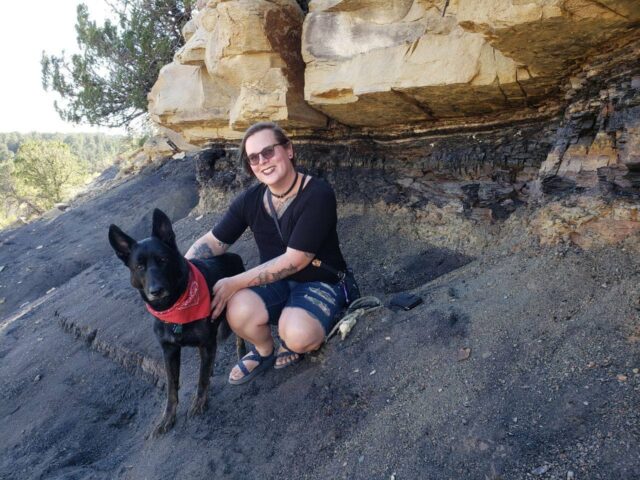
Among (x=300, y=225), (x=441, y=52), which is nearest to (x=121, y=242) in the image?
(x=300, y=225)

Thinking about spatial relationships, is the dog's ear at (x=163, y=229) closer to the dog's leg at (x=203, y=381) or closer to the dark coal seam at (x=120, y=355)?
the dog's leg at (x=203, y=381)

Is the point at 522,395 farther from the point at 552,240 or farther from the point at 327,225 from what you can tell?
the point at 327,225

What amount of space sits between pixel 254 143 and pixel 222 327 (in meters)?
1.55

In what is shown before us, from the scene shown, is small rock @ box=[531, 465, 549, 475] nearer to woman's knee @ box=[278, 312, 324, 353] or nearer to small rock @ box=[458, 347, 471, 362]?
small rock @ box=[458, 347, 471, 362]

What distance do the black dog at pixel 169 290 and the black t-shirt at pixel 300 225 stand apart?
16.4 inches

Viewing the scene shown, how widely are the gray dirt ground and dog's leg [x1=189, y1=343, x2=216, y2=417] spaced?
9 centimetres

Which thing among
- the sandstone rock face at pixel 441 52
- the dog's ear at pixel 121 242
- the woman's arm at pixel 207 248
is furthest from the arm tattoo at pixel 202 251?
the sandstone rock face at pixel 441 52

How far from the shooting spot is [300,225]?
2.84 meters

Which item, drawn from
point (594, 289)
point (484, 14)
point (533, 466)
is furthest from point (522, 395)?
point (484, 14)

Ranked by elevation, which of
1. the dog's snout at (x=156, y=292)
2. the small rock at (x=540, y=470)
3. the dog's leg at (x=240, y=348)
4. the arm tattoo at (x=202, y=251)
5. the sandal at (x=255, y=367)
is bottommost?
the dog's leg at (x=240, y=348)

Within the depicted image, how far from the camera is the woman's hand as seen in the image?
2.90 meters

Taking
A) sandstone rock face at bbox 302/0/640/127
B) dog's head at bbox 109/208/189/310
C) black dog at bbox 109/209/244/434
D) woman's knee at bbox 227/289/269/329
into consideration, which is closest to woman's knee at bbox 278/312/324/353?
woman's knee at bbox 227/289/269/329

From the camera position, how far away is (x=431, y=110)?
4055 millimetres

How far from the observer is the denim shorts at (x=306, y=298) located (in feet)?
9.71
